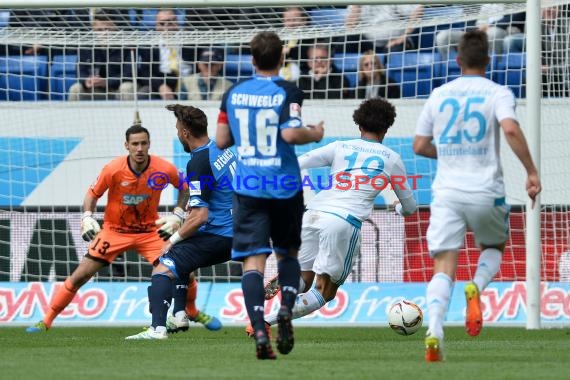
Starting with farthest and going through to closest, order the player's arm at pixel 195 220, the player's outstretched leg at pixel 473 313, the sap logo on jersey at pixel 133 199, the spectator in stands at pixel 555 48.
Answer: the spectator in stands at pixel 555 48, the sap logo on jersey at pixel 133 199, the player's arm at pixel 195 220, the player's outstretched leg at pixel 473 313

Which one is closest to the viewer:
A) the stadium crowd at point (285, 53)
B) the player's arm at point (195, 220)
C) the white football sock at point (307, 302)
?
the white football sock at point (307, 302)

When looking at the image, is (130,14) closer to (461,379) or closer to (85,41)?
(85,41)

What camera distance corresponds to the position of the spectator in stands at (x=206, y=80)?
15430 millimetres

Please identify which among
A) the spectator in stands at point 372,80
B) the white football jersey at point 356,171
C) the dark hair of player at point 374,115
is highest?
the spectator in stands at point 372,80

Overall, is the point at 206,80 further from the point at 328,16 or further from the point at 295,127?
the point at 295,127

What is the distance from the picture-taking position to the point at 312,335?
37.9ft

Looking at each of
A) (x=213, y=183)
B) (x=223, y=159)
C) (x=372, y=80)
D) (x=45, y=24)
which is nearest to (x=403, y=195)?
(x=223, y=159)

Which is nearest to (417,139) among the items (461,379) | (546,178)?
(461,379)

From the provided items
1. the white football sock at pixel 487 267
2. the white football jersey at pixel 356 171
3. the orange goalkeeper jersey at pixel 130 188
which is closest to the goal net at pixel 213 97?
the orange goalkeeper jersey at pixel 130 188

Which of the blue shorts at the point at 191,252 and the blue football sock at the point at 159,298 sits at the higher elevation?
the blue shorts at the point at 191,252

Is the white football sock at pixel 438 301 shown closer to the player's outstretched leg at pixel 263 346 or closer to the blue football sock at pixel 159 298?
the player's outstretched leg at pixel 263 346

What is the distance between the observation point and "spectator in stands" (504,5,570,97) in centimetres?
1334

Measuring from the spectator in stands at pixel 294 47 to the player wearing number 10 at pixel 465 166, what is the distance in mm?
6971

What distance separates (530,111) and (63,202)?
578 cm
